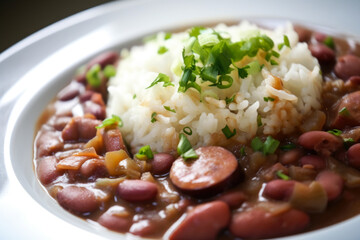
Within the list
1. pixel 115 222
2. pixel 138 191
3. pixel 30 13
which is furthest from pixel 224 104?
pixel 30 13

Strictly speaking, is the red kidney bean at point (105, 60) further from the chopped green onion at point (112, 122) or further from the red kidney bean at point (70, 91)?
the chopped green onion at point (112, 122)

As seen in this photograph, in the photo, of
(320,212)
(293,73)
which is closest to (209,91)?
(293,73)

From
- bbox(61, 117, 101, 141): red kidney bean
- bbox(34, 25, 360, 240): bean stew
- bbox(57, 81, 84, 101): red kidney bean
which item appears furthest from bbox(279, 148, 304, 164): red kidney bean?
bbox(57, 81, 84, 101): red kidney bean

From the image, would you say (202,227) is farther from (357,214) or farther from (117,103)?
(117,103)

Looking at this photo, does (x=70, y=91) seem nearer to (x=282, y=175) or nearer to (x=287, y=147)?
(x=287, y=147)

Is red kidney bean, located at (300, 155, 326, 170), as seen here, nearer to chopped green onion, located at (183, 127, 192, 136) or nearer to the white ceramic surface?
the white ceramic surface

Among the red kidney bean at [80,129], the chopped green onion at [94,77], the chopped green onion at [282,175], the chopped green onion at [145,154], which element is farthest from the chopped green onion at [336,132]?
the chopped green onion at [94,77]
